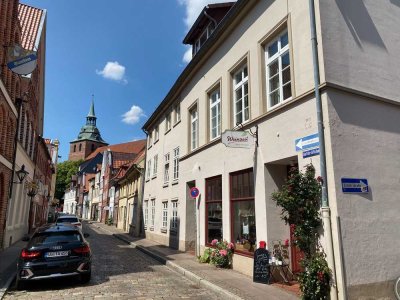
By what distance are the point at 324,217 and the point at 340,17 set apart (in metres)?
4.75

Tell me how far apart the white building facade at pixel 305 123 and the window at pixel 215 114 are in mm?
45

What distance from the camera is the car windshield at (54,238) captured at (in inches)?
364

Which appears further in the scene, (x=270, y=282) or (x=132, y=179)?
(x=132, y=179)

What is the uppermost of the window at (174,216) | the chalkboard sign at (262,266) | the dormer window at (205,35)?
the dormer window at (205,35)

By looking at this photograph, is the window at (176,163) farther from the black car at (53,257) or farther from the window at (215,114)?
the black car at (53,257)

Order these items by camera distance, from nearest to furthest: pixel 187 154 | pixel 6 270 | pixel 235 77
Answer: pixel 6 270 < pixel 235 77 < pixel 187 154

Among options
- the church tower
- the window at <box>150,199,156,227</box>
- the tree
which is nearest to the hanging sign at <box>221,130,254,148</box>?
the window at <box>150,199,156,227</box>

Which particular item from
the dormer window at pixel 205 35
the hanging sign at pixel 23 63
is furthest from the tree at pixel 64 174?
the hanging sign at pixel 23 63

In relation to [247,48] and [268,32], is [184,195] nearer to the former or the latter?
[247,48]

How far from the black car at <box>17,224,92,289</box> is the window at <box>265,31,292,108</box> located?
21.6 ft

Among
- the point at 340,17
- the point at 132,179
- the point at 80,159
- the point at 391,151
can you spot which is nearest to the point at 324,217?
the point at 391,151

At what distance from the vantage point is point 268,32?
10.4 meters

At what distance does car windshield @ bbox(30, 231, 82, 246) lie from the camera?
9.25 metres

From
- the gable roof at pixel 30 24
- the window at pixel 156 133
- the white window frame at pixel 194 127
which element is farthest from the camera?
the window at pixel 156 133
